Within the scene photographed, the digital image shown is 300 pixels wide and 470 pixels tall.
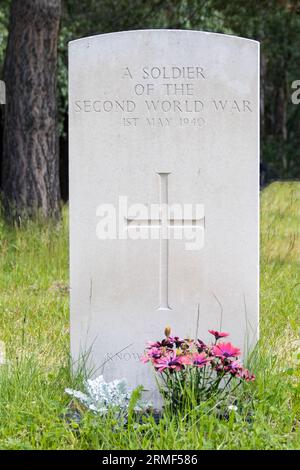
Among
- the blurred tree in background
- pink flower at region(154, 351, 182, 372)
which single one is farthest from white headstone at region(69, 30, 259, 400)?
the blurred tree in background

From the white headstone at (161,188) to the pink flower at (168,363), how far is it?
55 centimetres

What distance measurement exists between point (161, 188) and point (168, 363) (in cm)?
102

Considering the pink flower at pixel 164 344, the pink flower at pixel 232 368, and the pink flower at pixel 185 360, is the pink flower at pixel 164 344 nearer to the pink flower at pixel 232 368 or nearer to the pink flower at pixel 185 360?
the pink flower at pixel 185 360

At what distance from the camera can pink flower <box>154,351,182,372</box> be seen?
3893 millimetres

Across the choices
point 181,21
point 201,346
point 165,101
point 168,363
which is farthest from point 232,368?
point 181,21

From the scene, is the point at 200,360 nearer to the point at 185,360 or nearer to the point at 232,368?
the point at 185,360

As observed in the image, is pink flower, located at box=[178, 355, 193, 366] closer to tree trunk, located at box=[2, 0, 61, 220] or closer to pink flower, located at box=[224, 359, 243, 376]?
pink flower, located at box=[224, 359, 243, 376]

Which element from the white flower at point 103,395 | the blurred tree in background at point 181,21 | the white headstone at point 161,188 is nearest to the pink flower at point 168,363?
the white flower at point 103,395

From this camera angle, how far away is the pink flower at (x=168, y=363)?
3.89 meters

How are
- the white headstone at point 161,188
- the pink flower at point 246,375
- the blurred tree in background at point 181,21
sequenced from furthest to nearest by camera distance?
the blurred tree in background at point 181,21 < the white headstone at point 161,188 < the pink flower at point 246,375

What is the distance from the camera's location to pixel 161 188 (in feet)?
14.7

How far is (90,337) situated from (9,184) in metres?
5.84

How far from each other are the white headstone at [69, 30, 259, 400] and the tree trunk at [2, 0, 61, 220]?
5.39 meters
